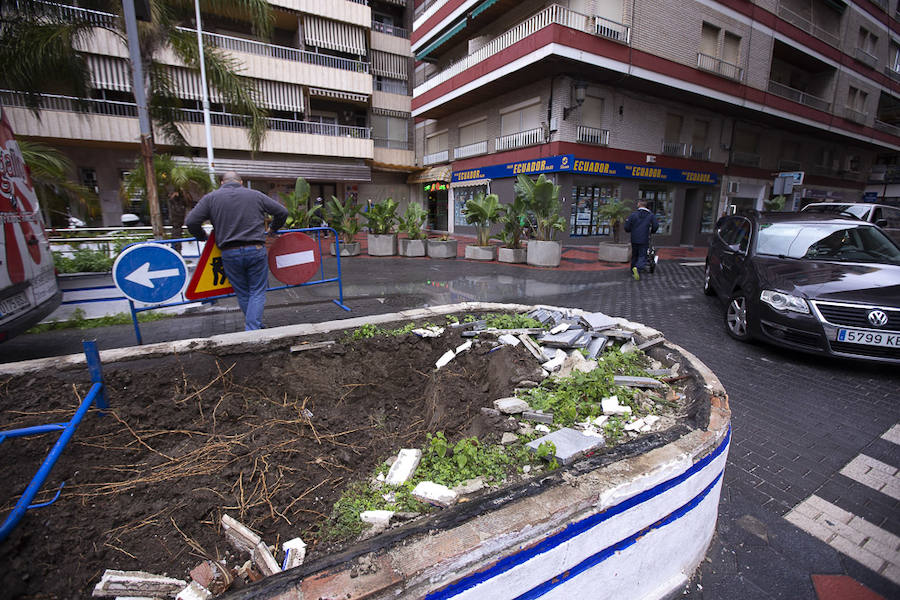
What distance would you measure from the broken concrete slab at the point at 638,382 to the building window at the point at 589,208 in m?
15.9

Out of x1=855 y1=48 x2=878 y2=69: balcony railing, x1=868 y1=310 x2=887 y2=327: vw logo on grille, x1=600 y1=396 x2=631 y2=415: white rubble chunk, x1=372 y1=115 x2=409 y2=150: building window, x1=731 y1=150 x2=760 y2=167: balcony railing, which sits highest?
x1=855 y1=48 x2=878 y2=69: balcony railing

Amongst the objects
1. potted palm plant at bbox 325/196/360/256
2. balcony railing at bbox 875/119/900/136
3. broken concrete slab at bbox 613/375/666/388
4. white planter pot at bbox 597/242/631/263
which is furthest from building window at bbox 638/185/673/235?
balcony railing at bbox 875/119/900/136

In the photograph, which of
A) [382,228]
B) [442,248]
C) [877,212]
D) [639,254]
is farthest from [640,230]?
[877,212]

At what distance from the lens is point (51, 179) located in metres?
10.1

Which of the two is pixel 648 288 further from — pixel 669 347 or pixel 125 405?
pixel 125 405

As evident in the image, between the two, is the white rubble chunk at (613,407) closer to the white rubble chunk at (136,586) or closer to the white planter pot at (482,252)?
the white rubble chunk at (136,586)

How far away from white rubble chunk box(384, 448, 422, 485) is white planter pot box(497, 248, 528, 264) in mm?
11235

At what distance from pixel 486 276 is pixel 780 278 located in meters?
6.64

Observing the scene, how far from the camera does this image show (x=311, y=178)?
2306 centimetres

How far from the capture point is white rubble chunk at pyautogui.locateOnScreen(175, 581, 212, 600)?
1343mm

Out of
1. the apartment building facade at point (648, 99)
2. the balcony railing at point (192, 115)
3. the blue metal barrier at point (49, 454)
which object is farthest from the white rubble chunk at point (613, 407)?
the apartment building facade at point (648, 99)

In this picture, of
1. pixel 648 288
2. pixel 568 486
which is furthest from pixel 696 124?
pixel 568 486

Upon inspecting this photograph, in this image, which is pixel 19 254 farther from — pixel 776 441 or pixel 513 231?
pixel 513 231

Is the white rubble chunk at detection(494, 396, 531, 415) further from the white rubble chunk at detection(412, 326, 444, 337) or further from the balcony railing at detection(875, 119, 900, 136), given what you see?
the balcony railing at detection(875, 119, 900, 136)
